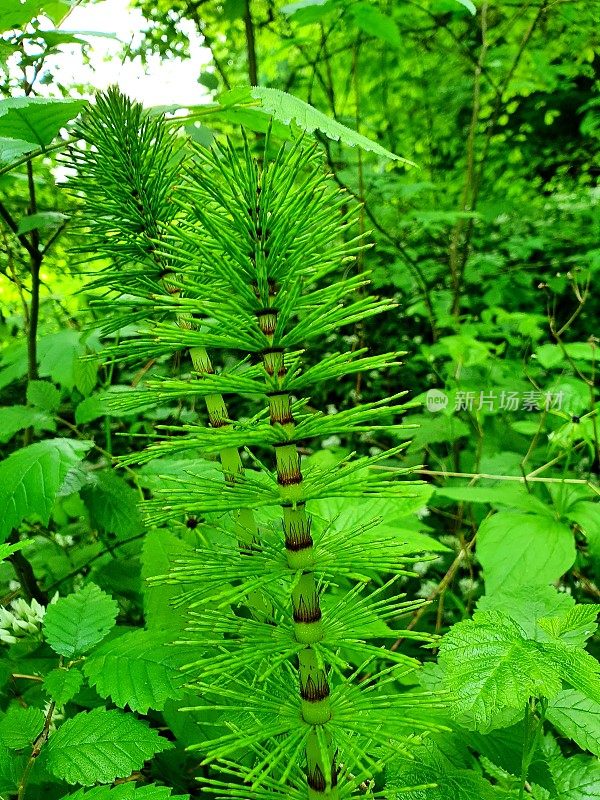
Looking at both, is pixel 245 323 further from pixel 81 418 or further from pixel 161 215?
pixel 81 418

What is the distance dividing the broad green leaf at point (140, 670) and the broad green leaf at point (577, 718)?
1.65 ft

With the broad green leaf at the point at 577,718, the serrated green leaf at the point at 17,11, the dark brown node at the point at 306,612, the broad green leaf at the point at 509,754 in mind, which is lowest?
the broad green leaf at the point at 509,754

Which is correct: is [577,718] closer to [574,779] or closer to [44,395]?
[574,779]

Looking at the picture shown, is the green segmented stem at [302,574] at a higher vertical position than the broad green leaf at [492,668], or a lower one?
higher

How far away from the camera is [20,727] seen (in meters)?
0.76

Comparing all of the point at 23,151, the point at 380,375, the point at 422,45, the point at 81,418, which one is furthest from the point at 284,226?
the point at 422,45

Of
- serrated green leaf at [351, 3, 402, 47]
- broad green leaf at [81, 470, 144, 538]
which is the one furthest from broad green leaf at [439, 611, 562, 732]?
serrated green leaf at [351, 3, 402, 47]

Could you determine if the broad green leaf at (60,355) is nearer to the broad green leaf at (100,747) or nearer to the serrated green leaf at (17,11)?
the serrated green leaf at (17,11)

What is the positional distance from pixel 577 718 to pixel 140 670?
0.60m

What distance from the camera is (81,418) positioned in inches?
51.5

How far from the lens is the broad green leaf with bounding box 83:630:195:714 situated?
2.39ft

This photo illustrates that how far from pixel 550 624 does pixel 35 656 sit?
3.29 ft

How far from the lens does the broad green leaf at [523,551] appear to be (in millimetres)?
1267

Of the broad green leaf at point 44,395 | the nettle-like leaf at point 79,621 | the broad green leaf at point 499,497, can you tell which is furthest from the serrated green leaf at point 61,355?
the broad green leaf at point 499,497
